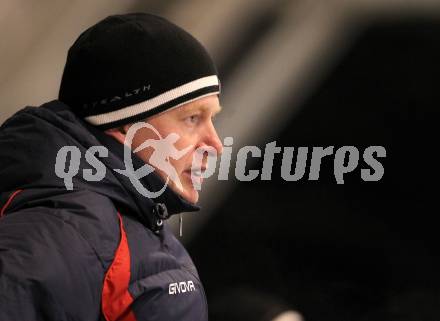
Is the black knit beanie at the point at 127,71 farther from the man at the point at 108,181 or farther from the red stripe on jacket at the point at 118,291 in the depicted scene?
the red stripe on jacket at the point at 118,291

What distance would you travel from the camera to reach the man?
70 centimetres

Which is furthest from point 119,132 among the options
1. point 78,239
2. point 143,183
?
point 78,239

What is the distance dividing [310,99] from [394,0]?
0.27 m

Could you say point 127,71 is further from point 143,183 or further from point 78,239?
point 78,239

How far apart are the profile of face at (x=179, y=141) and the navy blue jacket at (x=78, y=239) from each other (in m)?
0.02

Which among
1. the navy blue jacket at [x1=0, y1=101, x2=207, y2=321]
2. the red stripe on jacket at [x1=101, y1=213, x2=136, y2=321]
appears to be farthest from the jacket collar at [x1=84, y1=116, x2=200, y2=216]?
the red stripe on jacket at [x1=101, y1=213, x2=136, y2=321]

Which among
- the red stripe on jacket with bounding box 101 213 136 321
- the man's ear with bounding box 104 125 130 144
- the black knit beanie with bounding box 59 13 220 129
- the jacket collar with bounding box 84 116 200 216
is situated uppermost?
the black knit beanie with bounding box 59 13 220 129

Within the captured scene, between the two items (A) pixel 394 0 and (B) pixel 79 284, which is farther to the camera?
(A) pixel 394 0

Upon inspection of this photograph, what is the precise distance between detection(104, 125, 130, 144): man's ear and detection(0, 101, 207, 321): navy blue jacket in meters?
0.01

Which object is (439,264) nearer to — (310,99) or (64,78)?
(310,99)

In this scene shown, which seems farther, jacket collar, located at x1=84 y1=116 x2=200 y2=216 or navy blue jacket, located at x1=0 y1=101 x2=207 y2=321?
jacket collar, located at x1=84 y1=116 x2=200 y2=216

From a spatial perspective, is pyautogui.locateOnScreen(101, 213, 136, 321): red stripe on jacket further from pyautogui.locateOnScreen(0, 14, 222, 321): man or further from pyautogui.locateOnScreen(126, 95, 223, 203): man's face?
pyautogui.locateOnScreen(126, 95, 223, 203): man's face

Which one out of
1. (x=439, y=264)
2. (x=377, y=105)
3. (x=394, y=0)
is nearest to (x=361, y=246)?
(x=439, y=264)

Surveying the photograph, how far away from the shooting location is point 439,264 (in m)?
1.54
